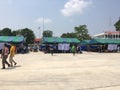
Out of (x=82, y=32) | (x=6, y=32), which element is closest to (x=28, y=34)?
(x=6, y=32)

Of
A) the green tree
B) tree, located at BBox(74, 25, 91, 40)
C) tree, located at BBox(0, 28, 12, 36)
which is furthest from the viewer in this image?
tree, located at BBox(0, 28, 12, 36)

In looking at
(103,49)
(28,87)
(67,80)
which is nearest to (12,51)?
(67,80)

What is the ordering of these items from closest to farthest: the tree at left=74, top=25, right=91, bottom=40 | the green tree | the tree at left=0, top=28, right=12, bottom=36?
the tree at left=74, top=25, right=91, bottom=40 < the green tree < the tree at left=0, top=28, right=12, bottom=36

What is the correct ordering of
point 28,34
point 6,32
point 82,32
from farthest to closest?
point 6,32
point 28,34
point 82,32

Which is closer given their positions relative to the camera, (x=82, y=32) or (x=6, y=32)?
(x=82, y=32)

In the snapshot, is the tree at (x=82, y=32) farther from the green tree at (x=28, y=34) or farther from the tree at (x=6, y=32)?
the tree at (x=6, y=32)

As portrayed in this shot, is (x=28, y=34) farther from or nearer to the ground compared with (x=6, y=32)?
nearer to the ground

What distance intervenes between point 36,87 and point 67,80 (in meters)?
2.30

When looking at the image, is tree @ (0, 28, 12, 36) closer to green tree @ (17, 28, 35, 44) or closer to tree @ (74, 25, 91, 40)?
green tree @ (17, 28, 35, 44)

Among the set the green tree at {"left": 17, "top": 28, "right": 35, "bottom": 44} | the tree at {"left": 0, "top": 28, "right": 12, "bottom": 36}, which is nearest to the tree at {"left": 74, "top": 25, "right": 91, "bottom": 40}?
the green tree at {"left": 17, "top": 28, "right": 35, "bottom": 44}

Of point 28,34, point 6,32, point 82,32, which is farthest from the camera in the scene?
point 6,32

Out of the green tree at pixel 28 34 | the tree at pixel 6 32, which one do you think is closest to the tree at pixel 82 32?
the green tree at pixel 28 34

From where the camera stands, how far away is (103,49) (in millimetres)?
59125

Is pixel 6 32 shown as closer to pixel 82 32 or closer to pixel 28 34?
pixel 28 34
